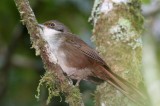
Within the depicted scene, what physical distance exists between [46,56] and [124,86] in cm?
99

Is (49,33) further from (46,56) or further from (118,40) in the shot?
(46,56)

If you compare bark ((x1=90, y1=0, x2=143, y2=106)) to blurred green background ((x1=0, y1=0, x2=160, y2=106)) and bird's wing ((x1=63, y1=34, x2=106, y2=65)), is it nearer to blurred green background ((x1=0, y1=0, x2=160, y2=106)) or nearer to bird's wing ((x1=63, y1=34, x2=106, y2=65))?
bird's wing ((x1=63, y1=34, x2=106, y2=65))

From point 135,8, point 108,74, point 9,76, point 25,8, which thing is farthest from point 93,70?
point 9,76

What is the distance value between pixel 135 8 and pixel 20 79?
231 centimetres

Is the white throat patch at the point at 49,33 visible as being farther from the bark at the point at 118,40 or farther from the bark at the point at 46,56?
the bark at the point at 46,56

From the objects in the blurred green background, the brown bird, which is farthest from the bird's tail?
the blurred green background

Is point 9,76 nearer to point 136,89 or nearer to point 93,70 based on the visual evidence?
point 93,70

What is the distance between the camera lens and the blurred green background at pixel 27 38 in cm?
622

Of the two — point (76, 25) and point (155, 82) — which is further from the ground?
point (155, 82)

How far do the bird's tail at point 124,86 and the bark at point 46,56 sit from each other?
60 centimetres

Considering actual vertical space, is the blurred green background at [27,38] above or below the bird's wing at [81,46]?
below

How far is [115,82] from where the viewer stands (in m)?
4.40

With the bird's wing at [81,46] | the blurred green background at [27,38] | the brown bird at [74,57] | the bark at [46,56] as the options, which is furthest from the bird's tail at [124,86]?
the blurred green background at [27,38]

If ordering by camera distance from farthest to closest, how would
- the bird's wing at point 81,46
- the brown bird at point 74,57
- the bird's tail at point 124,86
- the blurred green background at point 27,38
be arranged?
the blurred green background at point 27,38 < the bird's wing at point 81,46 < the brown bird at point 74,57 < the bird's tail at point 124,86
